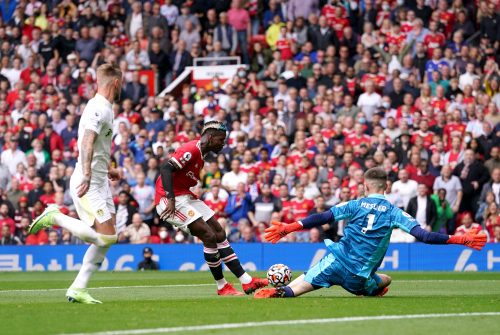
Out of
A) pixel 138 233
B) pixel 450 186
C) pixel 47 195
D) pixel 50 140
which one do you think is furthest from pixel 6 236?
pixel 450 186

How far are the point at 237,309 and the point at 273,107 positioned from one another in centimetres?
1669

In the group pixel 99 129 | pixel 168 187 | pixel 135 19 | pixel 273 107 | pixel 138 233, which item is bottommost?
pixel 138 233

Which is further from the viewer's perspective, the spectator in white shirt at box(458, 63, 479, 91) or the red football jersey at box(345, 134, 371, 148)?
the spectator in white shirt at box(458, 63, 479, 91)

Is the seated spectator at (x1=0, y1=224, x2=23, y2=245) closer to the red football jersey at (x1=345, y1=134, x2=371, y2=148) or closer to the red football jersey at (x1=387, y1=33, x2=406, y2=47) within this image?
the red football jersey at (x1=345, y1=134, x2=371, y2=148)

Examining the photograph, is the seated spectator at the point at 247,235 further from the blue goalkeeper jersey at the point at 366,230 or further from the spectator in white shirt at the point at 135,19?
the blue goalkeeper jersey at the point at 366,230

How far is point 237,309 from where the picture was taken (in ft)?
38.2

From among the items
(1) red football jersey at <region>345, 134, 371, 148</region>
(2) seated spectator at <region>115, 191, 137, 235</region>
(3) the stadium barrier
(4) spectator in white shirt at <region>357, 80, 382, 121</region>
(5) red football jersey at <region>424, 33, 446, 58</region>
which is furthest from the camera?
(5) red football jersey at <region>424, 33, 446, 58</region>

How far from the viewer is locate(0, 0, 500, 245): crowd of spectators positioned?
82.4ft

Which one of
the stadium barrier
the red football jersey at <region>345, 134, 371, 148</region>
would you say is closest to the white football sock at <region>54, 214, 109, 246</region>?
the stadium barrier

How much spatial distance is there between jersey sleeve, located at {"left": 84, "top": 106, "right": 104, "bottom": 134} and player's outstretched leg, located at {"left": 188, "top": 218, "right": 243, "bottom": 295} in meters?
2.65

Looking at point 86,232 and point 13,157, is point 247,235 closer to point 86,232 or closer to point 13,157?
point 13,157

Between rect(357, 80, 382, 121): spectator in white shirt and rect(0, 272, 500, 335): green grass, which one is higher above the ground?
rect(357, 80, 382, 121): spectator in white shirt

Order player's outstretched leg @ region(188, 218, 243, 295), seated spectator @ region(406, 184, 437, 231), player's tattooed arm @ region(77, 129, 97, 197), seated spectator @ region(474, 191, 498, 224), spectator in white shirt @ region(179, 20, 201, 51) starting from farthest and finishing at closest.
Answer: spectator in white shirt @ region(179, 20, 201, 51) < seated spectator @ region(406, 184, 437, 231) < seated spectator @ region(474, 191, 498, 224) < player's outstretched leg @ region(188, 218, 243, 295) < player's tattooed arm @ region(77, 129, 97, 197)

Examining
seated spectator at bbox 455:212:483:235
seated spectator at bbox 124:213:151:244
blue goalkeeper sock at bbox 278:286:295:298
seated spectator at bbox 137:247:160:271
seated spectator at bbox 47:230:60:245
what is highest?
blue goalkeeper sock at bbox 278:286:295:298
